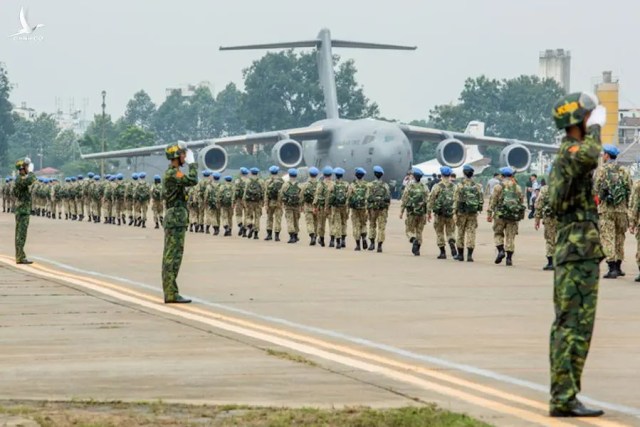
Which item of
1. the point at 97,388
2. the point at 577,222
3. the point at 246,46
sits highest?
the point at 246,46

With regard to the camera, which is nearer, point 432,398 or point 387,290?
point 432,398

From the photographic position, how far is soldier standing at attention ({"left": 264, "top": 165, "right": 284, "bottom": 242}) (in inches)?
1502

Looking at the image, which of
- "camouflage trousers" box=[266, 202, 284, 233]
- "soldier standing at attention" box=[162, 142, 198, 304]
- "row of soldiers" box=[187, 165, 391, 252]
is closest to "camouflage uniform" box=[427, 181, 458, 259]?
"row of soldiers" box=[187, 165, 391, 252]

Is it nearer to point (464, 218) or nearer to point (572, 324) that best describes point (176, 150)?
A: point (572, 324)

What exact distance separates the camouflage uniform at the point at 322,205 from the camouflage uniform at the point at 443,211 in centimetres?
627

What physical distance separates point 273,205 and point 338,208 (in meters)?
3.75

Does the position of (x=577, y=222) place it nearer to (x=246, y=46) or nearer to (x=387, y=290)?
(x=387, y=290)

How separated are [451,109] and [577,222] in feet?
532

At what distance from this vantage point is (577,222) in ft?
31.4

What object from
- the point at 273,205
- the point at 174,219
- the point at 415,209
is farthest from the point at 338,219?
the point at 174,219

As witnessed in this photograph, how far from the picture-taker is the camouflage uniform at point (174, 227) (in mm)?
18047

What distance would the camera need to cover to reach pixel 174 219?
18078 mm

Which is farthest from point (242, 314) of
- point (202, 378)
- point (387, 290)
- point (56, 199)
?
point (56, 199)

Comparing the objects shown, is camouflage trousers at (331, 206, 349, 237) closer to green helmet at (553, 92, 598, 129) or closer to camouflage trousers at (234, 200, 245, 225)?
camouflage trousers at (234, 200, 245, 225)
